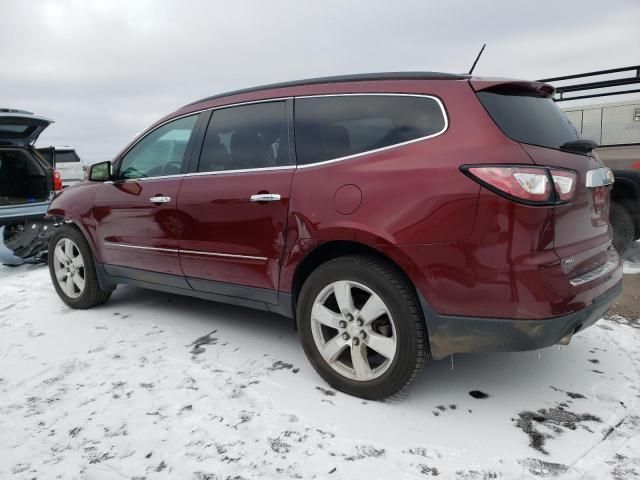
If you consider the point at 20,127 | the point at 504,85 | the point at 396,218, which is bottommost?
the point at 396,218

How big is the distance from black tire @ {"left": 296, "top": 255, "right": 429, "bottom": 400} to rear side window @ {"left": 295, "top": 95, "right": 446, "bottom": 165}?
636 mm

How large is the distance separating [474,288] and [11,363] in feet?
10.4

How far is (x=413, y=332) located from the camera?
8.14ft

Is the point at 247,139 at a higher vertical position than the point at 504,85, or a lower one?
lower

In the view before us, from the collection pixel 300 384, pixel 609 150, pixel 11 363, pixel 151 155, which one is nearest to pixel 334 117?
pixel 300 384

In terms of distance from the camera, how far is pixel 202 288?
11.8 ft

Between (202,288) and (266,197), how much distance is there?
1.00 m

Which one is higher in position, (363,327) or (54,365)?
(363,327)

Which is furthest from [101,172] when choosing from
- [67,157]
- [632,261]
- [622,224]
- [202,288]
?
[67,157]

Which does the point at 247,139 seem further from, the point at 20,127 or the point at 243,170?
the point at 20,127

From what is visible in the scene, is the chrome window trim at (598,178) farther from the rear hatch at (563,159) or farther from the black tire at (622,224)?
the black tire at (622,224)

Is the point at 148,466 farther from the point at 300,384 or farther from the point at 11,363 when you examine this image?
the point at 11,363

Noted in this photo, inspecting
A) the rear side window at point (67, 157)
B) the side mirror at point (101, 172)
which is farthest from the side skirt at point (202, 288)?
the rear side window at point (67, 157)

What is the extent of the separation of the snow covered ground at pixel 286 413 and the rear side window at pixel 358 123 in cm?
141
